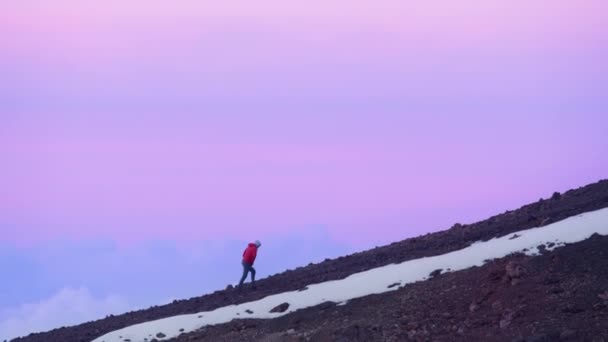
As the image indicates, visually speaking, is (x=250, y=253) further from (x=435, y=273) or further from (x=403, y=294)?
(x=403, y=294)

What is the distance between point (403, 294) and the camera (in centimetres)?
2817

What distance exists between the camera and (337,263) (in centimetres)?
3853

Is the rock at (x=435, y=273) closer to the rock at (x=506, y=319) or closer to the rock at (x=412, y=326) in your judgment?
the rock at (x=412, y=326)

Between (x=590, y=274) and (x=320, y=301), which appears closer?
(x=590, y=274)

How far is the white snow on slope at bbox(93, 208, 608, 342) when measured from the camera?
2930 cm

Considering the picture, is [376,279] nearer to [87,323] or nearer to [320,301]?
[320,301]

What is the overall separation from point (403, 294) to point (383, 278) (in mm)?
2928

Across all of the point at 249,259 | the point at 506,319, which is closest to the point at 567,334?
the point at 506,319

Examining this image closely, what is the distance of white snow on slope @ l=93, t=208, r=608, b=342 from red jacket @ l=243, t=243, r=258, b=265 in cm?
376

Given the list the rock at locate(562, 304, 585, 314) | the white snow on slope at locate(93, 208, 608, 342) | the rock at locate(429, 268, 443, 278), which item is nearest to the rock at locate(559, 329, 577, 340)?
the rock at locate(562, 304, 585, 314)

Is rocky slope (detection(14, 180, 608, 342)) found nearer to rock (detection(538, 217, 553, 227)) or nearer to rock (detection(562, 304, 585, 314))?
rock (detection(538, 217, 553, 227))

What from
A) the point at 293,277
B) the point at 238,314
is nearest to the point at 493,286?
the point at 238,314

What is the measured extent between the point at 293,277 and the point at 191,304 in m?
3.78

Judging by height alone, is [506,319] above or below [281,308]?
below
